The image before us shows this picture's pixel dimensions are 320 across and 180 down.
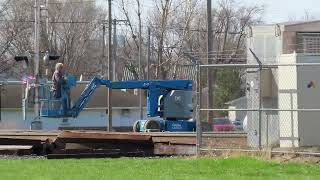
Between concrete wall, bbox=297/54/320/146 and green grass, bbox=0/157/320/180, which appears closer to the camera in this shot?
green grass, bbox=0/157/320/180

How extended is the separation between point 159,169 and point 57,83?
13.3 m

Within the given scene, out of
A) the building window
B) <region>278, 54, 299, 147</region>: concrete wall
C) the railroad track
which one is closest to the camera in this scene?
<region>278, 54, 299, 147</region>: concrete wall

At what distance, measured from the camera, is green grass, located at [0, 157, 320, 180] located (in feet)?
50.7

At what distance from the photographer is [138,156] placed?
22453 millimetres

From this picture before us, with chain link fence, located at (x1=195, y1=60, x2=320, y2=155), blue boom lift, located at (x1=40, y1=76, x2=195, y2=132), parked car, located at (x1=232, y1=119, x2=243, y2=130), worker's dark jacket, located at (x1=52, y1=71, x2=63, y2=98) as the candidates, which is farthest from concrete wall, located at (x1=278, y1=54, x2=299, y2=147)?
parked car, located at (x1=232, y1=119, x2=243, y2=130)

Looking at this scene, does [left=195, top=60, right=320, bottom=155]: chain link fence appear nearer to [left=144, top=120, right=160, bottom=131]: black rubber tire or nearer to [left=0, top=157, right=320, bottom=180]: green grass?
[left=0, top=157, right=320, bottom=180]: green grass

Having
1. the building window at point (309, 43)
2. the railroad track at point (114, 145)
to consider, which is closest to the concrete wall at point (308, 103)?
the building window at point (309, 43)

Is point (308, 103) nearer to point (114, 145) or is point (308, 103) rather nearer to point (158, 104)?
point (114, 145)

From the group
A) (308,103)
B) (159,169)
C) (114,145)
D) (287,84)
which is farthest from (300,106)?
(114,145)

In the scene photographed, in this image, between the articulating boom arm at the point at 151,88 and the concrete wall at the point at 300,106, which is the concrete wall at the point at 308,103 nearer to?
the concrete wall at the point at 300,106

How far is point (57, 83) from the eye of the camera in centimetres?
2969

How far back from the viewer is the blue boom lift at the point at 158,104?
3089 centimetres

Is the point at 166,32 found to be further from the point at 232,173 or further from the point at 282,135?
the point at 232,173

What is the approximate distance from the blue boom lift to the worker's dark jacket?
0.86ft
